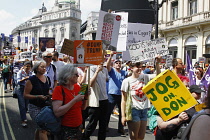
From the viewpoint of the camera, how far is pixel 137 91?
4703 mm

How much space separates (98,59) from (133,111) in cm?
109

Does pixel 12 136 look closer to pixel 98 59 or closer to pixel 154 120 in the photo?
pixel 98 59

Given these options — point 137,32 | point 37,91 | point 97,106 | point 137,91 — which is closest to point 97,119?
point 97,106

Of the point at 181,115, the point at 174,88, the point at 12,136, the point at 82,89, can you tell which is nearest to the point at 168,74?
the point at 174,88

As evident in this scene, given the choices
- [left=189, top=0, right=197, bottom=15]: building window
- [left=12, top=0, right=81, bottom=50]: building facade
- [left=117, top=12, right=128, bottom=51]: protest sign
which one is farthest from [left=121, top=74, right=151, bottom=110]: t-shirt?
[left=12, top=0, right=81, bottom=50]: building facade

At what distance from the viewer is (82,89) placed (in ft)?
11.5

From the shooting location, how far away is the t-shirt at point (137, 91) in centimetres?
464

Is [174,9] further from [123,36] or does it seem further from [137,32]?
[123,36]

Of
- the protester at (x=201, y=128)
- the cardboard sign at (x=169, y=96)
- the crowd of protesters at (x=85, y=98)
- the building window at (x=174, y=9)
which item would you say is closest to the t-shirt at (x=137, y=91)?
the crowd of protesters at (x=85, y=98)

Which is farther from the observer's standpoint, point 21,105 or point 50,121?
point 21,105

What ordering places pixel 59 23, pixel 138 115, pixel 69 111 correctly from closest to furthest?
pixel 69 111
pixel 138 115
pixel 59 23

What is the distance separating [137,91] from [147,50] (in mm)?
928

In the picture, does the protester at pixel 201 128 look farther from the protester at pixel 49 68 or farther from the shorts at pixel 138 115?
the protester at pixel 49 68

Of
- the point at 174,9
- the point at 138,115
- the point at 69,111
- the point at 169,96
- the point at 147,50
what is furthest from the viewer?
the point at 174,9
